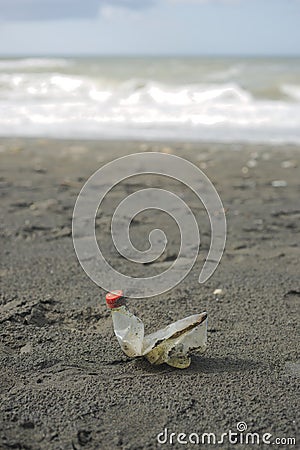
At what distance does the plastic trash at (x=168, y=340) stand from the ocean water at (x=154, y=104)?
648cm

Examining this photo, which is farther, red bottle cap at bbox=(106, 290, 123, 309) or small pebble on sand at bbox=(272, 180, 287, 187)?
small pebble on sand at bbox=(272, 180, 287, 187)

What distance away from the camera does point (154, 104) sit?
41.0 ft

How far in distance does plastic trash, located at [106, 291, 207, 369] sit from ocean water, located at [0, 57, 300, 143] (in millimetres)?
6476

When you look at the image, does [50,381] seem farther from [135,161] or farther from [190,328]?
[135,161]

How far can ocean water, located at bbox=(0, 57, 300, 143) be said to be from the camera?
9391mm

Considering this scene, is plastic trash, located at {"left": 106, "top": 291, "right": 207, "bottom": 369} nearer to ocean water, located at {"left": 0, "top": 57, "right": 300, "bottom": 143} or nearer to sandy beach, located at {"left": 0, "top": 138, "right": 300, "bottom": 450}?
sandy beach, located at {"left": 0, "top": 138, "right": 300, "bottom": 450}

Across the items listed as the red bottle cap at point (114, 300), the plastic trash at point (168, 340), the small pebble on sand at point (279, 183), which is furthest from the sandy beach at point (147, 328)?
the small pebble on sand at point (279, 183)

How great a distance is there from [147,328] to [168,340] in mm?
417

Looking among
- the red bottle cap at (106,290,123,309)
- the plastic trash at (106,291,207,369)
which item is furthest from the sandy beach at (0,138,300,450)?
the red bottle cap at (106,290,123,309)

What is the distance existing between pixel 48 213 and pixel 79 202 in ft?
1.45

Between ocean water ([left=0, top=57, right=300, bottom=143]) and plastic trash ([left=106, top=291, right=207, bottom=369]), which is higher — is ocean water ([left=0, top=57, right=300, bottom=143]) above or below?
above

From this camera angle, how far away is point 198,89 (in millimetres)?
14141

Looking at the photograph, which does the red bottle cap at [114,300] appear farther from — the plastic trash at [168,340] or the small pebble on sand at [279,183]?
the small pebble on sand at [279,183]

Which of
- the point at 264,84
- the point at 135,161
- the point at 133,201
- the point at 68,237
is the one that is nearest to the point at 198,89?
the point at 264,84
